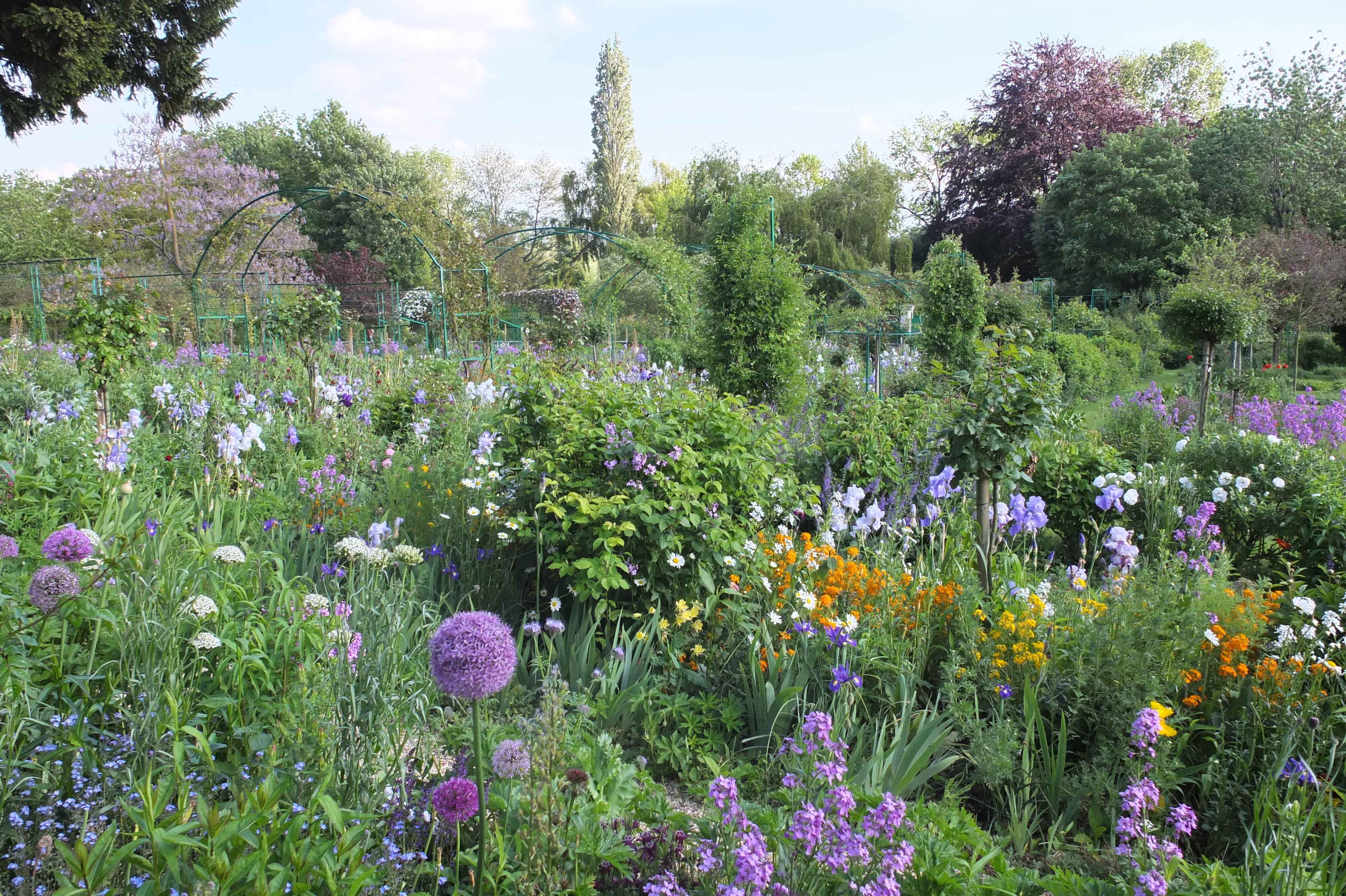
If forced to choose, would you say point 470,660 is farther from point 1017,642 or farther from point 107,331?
point 107,331

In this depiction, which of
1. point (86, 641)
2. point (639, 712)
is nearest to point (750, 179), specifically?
point (639, 712)

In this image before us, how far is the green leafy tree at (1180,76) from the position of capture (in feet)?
103

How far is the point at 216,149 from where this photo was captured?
73.4 feet

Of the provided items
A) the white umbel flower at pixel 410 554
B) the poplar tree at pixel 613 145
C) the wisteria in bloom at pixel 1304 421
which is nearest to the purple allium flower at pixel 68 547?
the white umbel flower at pixel 410 554

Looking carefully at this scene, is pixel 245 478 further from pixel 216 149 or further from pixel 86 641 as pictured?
pixel 216 149

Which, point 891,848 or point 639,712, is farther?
point 639,712

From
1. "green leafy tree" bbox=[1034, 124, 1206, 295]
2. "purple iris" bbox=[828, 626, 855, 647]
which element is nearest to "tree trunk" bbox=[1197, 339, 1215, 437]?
"purple iris" bbox=[828, 626, 855, 647]

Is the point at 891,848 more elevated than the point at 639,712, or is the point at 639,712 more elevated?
the point at 891,848

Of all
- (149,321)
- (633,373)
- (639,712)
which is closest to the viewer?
(639,712)

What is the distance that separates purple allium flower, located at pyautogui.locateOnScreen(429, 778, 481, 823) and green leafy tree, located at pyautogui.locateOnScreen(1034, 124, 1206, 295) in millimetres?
21878

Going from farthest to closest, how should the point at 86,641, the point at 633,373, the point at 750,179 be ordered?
the point at 750,179 < the point at 633,373 < the point at 86,641

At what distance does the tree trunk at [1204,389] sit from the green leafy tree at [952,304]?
9.06ft

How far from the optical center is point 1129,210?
67.3ft

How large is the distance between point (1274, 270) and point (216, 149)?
84.0 feet
